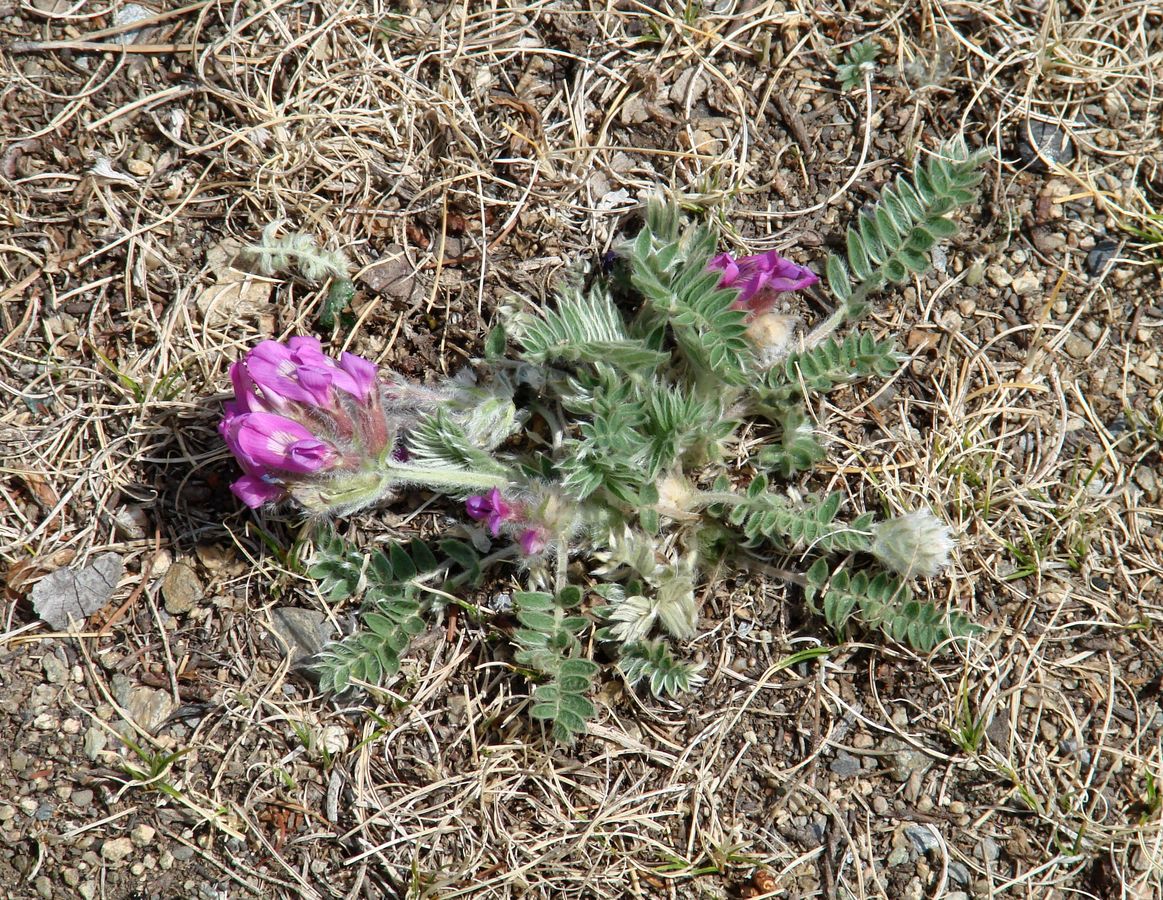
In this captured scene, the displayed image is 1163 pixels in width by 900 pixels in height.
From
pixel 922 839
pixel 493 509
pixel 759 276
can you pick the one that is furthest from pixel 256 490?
pixel 922 839

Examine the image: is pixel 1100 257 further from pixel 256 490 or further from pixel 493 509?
pixel 256 490

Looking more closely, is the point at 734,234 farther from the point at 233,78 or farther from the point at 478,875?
the point at 478,875

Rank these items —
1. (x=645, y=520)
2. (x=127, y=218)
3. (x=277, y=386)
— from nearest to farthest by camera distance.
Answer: (x=277, y=386), (x=645, y=520), (x=127, y=218)

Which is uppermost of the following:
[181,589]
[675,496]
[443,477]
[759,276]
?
[759,276]

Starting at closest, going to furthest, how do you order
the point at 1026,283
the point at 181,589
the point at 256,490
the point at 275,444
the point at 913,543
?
the point at 275,444 < the point at 256,490 < the point at 913,543 < the point at 181,589 < the point at 1026,283

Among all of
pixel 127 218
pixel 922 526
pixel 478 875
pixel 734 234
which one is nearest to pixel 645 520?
pixel 922 526

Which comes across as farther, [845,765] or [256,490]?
[845,765]

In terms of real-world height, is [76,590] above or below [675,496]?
below

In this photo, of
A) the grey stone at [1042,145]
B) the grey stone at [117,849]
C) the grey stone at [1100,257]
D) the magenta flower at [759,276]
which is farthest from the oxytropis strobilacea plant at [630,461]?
the grey stone at [117,849]
